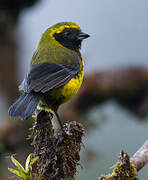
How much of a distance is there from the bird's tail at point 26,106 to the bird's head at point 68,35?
2.85ft

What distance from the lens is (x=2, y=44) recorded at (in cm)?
532

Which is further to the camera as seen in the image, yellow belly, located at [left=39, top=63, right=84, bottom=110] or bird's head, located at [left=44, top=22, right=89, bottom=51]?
bird's head, located at [left=44, top=22, right=89, bottom=51]

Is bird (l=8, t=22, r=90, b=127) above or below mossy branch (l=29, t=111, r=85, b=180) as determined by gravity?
above

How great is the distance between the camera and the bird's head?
303 centimetres

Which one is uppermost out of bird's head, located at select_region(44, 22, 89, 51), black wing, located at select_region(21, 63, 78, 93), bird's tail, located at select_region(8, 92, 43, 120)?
bird's head, located at select_region(44, 22, 89, 51)

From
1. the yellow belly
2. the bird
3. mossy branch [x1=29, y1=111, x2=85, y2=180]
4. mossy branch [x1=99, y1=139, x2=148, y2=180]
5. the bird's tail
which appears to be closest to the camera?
mossy branch [x1=99, y1=139, x2=148, y2=180]

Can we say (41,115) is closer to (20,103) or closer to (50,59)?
(20,103)

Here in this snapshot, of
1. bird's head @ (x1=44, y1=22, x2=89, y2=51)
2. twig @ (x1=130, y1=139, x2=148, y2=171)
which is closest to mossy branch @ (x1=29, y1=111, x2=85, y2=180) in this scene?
twig @ (x1=130, y1=139, x2=148, y2=171)

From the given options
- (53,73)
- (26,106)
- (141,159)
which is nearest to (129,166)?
(141,159)

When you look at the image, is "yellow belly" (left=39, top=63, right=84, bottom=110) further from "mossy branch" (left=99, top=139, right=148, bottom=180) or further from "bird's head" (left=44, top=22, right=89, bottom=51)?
"mossy branch" (left=99, top=139, right=148, bottom=180)

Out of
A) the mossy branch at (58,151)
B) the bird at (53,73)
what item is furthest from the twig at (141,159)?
the bird at (53,73)

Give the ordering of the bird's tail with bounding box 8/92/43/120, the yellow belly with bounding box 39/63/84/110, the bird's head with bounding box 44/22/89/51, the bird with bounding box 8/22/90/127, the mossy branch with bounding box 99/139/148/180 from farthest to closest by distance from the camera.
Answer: the bird's head with bounding box 44/22/89/51
the yellow belly with bounding box 39/63/84/110
the bird with bounding box 8/22/90/127
the bird's tail with bounding box 8/92/43/120
the mossy branch with bounding box 99/139/148/180

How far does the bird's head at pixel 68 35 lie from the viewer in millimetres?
3025

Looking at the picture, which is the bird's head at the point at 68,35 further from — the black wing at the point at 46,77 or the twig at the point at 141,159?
the twig at the point at 141,159
